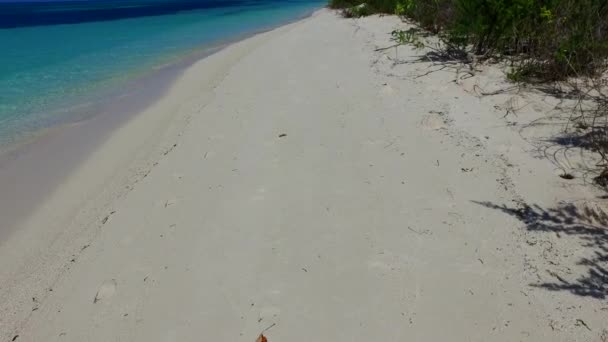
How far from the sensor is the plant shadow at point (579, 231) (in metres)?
2.30

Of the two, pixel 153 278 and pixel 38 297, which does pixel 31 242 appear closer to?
pixel 38 297

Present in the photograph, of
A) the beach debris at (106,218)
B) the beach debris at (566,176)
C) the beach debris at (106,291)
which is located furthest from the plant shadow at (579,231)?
the beach debris at (106,218)

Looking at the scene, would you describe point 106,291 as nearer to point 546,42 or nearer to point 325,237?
point 325,237

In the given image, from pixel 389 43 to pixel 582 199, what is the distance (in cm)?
767

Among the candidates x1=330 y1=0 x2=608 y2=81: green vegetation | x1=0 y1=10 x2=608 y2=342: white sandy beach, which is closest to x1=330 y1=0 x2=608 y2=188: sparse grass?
x1=330 y1=0 x2=608 y2=81: green vegetation

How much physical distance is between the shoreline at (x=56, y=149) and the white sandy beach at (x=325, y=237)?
272 mm

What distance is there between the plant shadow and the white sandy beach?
0.04 feet

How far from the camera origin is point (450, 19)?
8938mm

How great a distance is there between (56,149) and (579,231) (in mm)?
6730

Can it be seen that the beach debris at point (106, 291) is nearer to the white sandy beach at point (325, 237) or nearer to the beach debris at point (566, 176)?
the white sandy beach at point (325, 237)

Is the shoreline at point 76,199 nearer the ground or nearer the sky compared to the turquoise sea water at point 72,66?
nearer the ground

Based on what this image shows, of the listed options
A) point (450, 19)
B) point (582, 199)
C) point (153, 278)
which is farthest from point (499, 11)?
point (153, 278)

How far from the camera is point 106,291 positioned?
2.79 meters

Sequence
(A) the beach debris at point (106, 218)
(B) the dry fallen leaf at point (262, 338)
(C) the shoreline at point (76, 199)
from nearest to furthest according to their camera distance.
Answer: (B) the dry fallen leaf at point (262, 338) < (C) the shoreline at point (76, 199) < (A) the beach debris at point (106, 218)
